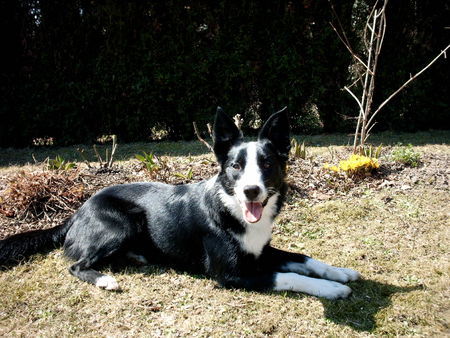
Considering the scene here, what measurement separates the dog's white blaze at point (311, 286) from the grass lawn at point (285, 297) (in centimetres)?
6

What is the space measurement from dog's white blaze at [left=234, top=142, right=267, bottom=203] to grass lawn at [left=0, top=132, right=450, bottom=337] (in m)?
0.86

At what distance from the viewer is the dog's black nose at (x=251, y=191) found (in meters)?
2.96

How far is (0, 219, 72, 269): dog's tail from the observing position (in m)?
3.58

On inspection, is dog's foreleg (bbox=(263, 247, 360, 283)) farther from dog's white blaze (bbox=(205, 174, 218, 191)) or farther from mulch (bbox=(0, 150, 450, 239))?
mulch (bbox=(0, 150, 450, 239))

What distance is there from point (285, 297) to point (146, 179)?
2824mm

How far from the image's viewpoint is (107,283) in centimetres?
326

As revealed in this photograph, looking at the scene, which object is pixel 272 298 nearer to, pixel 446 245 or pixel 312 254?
pixel 312 254

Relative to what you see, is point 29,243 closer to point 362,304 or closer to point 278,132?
point 278,132

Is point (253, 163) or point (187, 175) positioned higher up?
point (253, 163)

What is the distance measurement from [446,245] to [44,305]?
3872 mm

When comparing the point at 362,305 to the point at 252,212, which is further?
the point at 252,212

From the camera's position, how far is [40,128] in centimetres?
857

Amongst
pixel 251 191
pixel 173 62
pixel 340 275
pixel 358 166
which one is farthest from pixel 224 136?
pixel 173 62

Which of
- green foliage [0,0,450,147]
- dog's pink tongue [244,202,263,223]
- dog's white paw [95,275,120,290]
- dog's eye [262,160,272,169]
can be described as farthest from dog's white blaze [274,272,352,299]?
green foliage [0,0,450,147]
